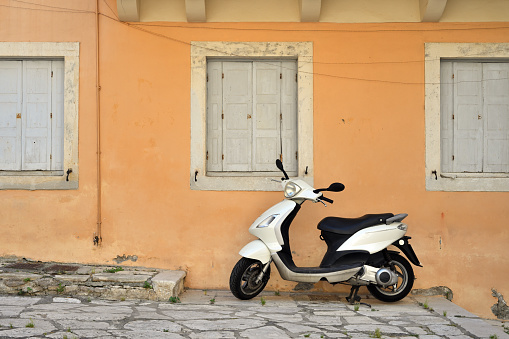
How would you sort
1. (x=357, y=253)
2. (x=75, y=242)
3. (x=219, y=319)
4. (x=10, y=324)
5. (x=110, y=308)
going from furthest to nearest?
(x=75, y=242)
(x=357, y=253)
(x=110, y=308)
(x=219, y=319)
(x=10, y=324)

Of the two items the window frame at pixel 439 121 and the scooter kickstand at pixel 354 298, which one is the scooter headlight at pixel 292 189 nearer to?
the scooter kickstand at pixel 354 298

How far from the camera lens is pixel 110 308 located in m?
5.65

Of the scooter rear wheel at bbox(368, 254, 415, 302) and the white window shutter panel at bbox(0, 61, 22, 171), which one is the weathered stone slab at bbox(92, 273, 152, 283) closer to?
the white window shutter panel at bbox(0, 61, 22, 171)

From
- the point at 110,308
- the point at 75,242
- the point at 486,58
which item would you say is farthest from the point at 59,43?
the point at 486,58

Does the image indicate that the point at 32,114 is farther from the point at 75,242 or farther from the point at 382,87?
the point at 382,87

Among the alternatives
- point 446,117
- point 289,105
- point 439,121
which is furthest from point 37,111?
point 446,117

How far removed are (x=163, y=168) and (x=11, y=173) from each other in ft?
5.99

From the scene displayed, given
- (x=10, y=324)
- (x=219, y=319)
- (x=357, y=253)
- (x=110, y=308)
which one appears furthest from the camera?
(x=357, y=253)

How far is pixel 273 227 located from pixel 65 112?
2.90 m

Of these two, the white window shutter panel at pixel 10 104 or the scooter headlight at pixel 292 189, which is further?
the white window shutter panel at pixel 10 104

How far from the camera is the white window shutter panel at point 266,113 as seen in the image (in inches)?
285

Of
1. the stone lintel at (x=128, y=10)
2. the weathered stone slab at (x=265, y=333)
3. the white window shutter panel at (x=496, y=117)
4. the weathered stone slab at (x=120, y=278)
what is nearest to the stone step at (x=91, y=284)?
the weathered stone slab at (x=120, y=278)

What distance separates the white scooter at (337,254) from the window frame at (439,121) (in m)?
1.25

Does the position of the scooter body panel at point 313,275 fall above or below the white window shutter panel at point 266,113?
below
